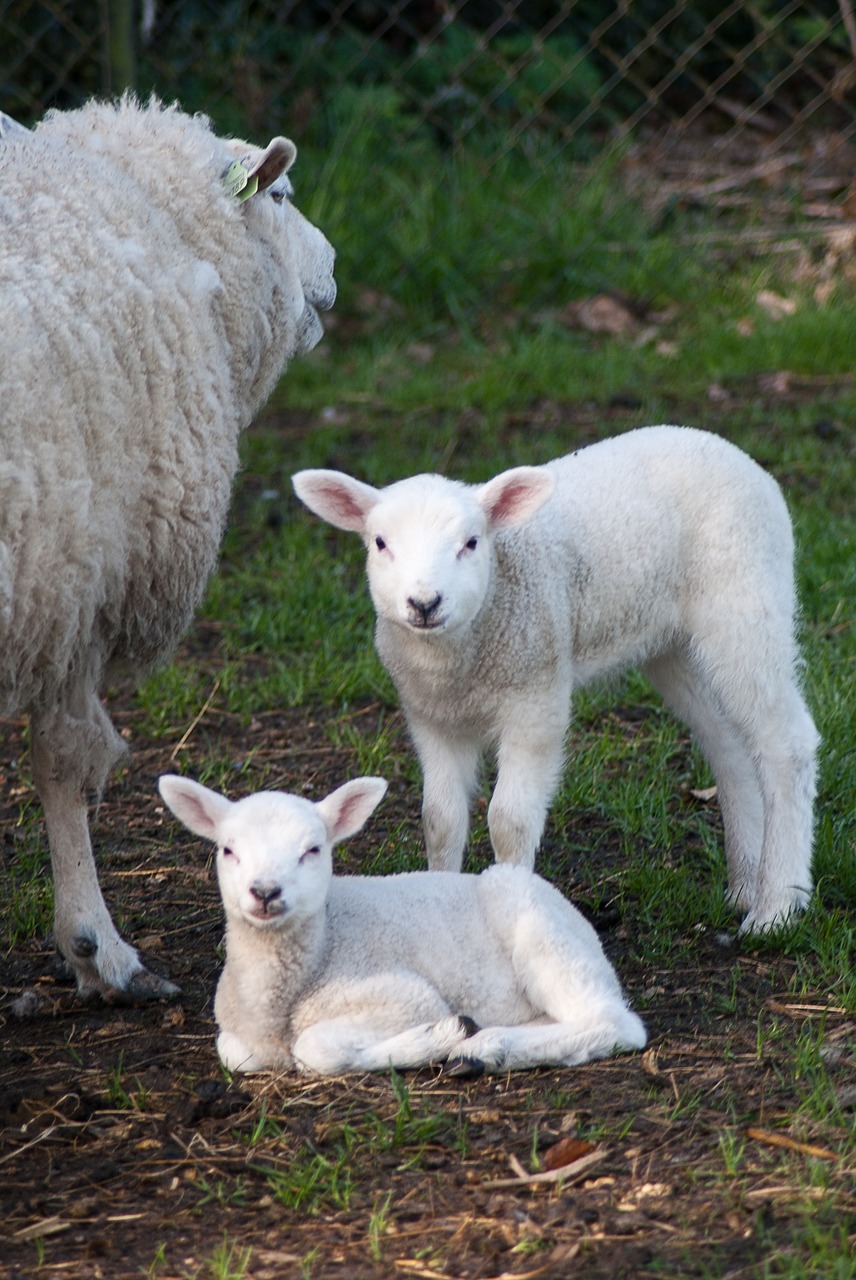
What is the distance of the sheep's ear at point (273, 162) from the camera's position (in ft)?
11.5

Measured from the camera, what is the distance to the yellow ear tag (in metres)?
3.51

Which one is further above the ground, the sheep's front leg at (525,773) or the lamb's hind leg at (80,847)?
the sheep's front leg at (525,773)

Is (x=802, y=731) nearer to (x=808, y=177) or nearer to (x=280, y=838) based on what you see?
(x=280, y=838)

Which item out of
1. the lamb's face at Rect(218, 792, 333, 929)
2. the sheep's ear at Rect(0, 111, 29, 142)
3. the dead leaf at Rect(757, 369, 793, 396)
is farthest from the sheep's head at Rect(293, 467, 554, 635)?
the dead leaf at Rect(757, 369, 793, 396)

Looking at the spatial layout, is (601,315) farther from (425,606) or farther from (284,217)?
(425,606)

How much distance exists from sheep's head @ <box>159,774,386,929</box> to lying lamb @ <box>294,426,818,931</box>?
0.39 metres

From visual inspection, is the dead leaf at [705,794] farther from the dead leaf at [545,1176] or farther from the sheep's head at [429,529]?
the dead leaf at [545,1176]

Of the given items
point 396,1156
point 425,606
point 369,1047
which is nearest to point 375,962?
point 369,1047

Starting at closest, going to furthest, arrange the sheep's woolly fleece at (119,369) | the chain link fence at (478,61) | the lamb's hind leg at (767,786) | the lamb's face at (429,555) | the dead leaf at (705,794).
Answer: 1. the sheep's woolly fleece at (119,369)
2. the lamb's face at (429,555)
3. the lamb's hind leg at (767,786)
4. the dead leaf at (705,794)
5. the chain link fence at (478,61)

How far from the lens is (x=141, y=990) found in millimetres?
3273

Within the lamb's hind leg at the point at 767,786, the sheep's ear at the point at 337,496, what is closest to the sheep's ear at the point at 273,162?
the sheep's ear at the point at 337,496

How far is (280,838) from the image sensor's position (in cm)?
274

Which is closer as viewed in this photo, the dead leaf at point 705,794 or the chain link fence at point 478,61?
the dead leaf at point 705,794

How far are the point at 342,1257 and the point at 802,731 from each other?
65.2 inches
